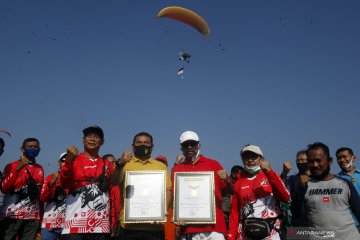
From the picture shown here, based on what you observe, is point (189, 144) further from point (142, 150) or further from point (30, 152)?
point (30, 152)

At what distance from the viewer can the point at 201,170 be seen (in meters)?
6.59

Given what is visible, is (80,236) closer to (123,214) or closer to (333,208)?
(123,214)

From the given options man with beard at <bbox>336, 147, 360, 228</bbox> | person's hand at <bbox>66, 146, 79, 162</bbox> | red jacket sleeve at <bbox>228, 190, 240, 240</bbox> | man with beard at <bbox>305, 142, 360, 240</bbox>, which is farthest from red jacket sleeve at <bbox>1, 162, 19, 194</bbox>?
A: man with beard at <bbox>336, 147, 360, 228</bbox>

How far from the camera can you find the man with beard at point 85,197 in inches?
217

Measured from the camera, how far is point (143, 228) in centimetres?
611

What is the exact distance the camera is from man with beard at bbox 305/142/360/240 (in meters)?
5.14

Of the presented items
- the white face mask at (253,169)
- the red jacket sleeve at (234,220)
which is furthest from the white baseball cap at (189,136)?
the red jacket sleeve at (234,220)

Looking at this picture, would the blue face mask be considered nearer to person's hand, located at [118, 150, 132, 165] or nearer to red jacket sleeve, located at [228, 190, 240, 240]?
person's hand, located at [118, 150, 132, 165]

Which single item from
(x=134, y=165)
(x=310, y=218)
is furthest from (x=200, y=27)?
(x=310, y=218)

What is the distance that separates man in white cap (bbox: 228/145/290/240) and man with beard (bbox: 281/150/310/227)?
33 cm

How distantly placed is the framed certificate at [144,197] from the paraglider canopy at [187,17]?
12.5m

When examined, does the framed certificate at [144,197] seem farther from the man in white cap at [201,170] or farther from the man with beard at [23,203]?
the man with beard at [23,203]

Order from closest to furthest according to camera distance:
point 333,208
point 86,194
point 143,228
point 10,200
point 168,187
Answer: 1. point 333,208
2. point 86,194
3. point 143,228
4. point 168,187
5. point 10,200

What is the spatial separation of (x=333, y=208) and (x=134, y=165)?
3.38 metres
